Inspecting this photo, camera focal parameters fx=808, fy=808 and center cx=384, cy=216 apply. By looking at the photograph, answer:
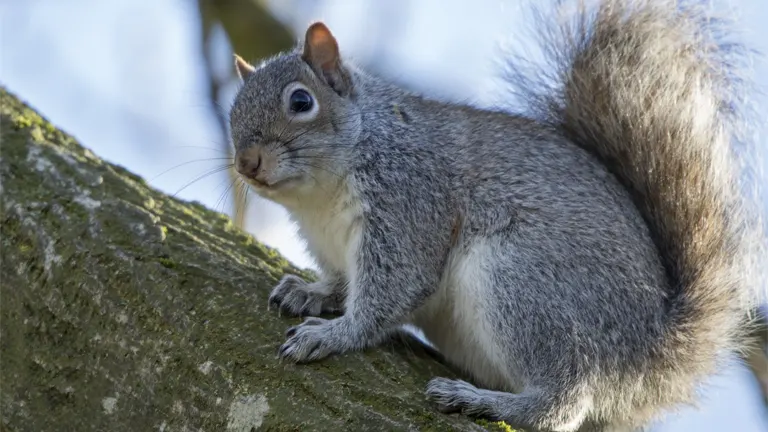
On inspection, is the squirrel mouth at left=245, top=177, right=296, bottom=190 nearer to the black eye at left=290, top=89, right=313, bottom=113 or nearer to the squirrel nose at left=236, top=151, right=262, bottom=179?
the squirrel nose at left=236, top=151, right=262, bottom=179

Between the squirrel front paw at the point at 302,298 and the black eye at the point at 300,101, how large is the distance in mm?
607

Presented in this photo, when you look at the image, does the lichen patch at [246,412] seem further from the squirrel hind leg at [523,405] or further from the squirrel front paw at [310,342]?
the squirrel hind leg at [523,405]

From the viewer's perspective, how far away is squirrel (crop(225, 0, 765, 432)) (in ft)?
8.61

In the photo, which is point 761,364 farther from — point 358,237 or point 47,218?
point 47,218

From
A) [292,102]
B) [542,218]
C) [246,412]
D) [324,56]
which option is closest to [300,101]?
[292,102]

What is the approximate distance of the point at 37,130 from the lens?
2.56 metres

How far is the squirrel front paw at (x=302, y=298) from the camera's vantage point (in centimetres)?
253

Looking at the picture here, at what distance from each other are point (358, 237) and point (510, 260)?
21.2 inches

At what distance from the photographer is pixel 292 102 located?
2873mm

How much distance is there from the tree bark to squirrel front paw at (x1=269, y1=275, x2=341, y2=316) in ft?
0.20

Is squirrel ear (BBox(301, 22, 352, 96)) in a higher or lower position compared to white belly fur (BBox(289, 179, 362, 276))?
higher

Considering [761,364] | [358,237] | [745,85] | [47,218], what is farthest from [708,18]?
[47,218]

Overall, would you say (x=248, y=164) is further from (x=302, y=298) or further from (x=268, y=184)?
(x=302, y=298)

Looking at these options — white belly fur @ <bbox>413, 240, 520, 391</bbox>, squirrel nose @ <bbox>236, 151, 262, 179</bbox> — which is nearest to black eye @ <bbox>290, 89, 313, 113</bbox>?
squirrel nose @ <bbox>236, 151, 262, 179</bbox>
